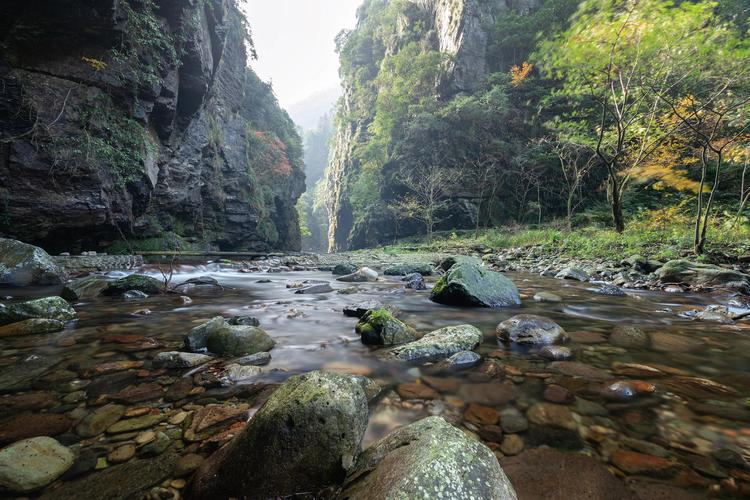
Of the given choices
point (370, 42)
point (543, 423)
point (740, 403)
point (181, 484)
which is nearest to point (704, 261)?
point (740, 403)

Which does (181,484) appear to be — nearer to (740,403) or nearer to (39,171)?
(740,403)

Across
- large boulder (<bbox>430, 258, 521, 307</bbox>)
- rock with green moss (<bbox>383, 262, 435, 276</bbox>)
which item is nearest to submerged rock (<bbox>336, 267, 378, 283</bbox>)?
rock with green moss (<bbox>383, 262, 435, 276</bbox>)

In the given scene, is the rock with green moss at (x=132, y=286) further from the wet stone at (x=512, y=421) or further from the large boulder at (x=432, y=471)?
the wet stone at (x=512, y=421)

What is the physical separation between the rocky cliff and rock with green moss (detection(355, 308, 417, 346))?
26207 millimetres

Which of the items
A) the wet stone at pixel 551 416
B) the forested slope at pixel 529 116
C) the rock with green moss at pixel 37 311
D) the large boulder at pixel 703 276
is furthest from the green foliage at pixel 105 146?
the large boulder at pixel 703 276

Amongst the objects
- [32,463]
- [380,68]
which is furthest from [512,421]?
[380,68]

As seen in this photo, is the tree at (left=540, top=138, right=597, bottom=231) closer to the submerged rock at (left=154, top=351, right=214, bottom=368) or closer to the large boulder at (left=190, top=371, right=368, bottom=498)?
the submerged rock at (left=154, top=351, right=214, bottom=368)

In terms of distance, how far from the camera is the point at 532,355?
2.71 meters

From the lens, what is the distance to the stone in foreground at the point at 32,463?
3.81ft

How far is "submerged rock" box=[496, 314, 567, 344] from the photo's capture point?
119 inches

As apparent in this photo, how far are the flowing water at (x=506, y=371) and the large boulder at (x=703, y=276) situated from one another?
2430mm

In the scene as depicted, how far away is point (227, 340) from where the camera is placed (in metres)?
2.76

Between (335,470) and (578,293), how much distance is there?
636 centimetres

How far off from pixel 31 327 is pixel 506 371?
446 centimetres
